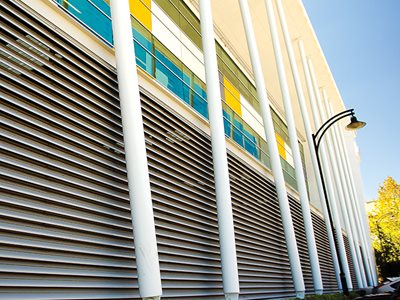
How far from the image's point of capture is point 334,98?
97.9 ft

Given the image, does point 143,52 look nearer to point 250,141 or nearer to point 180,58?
point 180,58

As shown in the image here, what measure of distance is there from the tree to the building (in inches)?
1328

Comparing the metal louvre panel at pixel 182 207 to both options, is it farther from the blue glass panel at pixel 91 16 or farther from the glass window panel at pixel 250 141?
the glass window panel at pixel 250 141

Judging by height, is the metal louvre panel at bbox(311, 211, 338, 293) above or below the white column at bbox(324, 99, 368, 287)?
below

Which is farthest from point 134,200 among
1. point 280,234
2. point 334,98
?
point 334,98

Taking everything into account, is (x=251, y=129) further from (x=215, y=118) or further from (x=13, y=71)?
(x=13, y=71)

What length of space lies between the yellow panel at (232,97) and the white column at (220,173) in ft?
14.3

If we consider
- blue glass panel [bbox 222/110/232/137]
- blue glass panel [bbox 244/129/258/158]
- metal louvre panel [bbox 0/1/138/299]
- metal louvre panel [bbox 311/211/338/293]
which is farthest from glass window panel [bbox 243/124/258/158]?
metal louvre panel [bbox 0/1/138/299]

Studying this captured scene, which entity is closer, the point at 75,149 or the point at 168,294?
the point at 75,149

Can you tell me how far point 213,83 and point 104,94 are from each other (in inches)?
134

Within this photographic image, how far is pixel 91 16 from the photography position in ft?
24.6

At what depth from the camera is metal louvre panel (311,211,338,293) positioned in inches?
758

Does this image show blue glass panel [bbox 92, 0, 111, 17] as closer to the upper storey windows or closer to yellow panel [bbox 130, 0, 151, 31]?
the upper storey windows

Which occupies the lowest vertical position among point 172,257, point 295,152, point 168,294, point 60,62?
point 168,294
